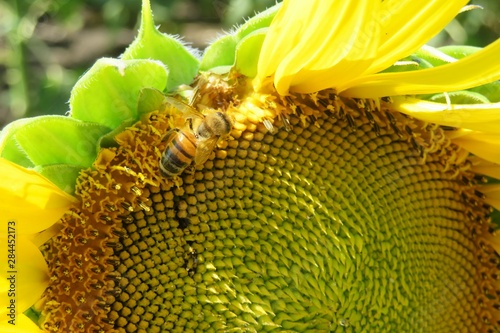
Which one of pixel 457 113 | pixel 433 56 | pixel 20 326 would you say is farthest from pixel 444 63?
pixel 20 326

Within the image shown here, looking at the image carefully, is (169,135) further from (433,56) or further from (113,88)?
(433,56)

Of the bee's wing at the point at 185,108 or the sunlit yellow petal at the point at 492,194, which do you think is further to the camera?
the sunlit yellow petal at the point at 492,194

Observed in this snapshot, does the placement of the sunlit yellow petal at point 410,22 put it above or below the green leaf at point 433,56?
above

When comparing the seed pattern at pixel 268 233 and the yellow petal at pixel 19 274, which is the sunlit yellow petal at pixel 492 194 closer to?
the seed pattern at pixel 268 233

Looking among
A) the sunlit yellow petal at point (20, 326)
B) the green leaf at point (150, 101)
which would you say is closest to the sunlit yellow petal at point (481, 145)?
the green leaf at point (150, 101)

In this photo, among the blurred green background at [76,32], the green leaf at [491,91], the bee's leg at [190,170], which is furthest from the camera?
the blurred green background at [76,32]
